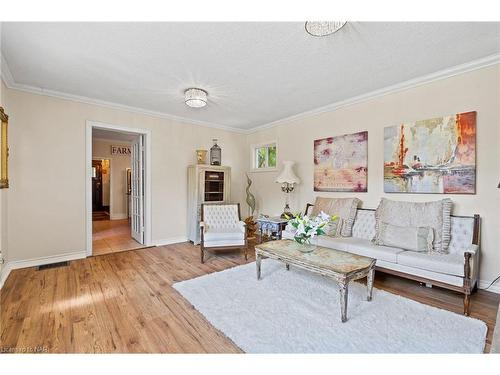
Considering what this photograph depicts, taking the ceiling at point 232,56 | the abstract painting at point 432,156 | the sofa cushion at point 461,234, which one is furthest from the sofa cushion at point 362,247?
the ceiling at point 232,56

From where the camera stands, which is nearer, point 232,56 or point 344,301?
point 344,301

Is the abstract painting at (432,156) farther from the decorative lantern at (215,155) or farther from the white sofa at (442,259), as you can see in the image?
the decorative lantern at (215,155)

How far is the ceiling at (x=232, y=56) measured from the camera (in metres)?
2.10

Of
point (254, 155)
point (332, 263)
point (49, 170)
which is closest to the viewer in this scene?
point (332, 263)

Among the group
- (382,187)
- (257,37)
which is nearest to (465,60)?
(382,187)

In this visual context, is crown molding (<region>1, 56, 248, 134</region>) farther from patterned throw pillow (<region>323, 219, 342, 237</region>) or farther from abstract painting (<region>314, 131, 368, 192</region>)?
patterned throw pillow (<region>323, 219, 342, 237</region>)

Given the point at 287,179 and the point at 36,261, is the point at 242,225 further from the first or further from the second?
the point at 36,261

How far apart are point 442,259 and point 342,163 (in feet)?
6.44

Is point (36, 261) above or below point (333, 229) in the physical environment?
below

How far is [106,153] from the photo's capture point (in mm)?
7625

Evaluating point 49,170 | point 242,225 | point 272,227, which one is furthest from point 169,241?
point 49,170

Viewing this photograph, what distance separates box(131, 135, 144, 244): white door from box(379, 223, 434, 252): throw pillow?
4078 millimetres

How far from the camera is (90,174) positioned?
3.87 metres
